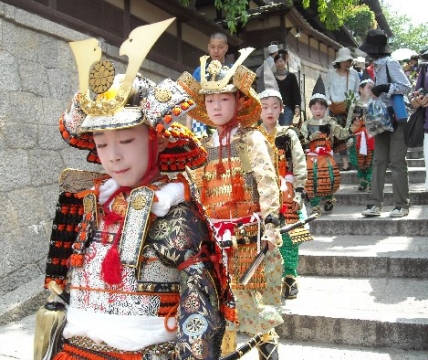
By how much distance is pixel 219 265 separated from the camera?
73.1 inches

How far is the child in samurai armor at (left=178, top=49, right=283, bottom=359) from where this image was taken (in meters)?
3.40

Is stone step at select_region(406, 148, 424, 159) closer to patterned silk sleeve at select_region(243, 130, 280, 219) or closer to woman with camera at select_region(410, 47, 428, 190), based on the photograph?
woman with camera at select_region(410, 47, 428, 190)

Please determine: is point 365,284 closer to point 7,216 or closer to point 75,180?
point 7,216

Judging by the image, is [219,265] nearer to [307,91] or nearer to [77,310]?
[77,310]

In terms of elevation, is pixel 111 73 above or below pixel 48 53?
below

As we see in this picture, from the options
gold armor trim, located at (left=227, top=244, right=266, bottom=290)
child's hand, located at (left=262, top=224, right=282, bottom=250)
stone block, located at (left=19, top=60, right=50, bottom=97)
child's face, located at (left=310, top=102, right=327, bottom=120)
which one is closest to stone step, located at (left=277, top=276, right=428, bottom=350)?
gold armor trim, located at (left=227, top=244, right=266, bottom=290)

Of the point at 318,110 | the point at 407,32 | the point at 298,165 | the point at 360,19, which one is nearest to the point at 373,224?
the point at 318,110

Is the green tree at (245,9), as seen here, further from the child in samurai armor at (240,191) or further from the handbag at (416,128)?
the child in samurai armor at (240,191)

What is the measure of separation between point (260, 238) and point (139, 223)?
5.53ft

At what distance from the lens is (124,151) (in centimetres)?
187

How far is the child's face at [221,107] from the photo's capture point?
3523mm

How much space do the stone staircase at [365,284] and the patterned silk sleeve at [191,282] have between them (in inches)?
102

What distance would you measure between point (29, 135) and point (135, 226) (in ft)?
14.0

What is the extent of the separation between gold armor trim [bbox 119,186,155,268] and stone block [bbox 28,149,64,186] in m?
4.14
